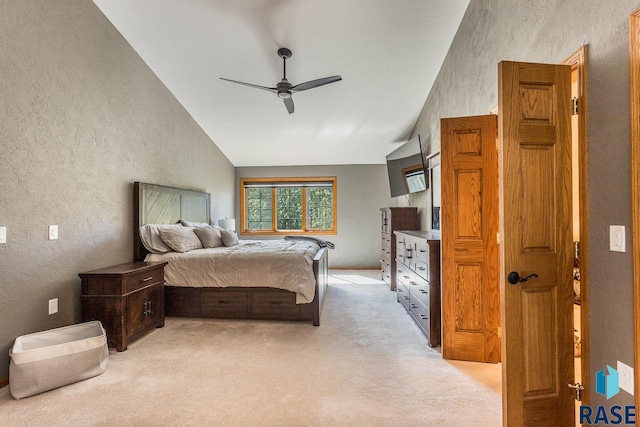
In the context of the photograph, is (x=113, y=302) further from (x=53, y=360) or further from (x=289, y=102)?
(x=289, y=102)

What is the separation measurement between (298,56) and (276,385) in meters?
3.50

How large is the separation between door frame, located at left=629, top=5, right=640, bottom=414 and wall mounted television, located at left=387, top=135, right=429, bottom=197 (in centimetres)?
331

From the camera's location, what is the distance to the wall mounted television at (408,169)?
190 inches

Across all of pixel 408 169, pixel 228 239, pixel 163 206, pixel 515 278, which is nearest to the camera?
pixel 515 278

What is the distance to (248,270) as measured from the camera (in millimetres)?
3494

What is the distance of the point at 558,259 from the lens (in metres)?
1.70

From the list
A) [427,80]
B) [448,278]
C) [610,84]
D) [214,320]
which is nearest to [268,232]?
[214,320]

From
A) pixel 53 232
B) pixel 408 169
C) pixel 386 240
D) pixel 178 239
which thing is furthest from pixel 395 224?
pixel 53 232

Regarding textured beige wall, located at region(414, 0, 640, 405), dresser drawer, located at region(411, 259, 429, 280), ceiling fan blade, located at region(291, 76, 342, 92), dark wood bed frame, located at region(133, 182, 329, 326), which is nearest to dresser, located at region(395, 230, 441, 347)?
dresser drawer, located at region(411, 259, 429, 280)

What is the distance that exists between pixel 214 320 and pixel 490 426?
2.82 m

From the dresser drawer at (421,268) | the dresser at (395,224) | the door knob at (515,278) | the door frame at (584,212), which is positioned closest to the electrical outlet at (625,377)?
the door frame at (584,212)

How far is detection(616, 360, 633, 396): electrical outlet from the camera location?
141 cm

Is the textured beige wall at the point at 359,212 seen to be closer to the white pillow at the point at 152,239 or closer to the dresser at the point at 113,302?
the white pillow at the point at 152,239

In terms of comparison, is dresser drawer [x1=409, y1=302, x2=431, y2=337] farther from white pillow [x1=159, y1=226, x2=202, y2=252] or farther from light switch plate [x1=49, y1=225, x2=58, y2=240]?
light switch plate [x1=49, y1=225, x2=58, y2=240]
